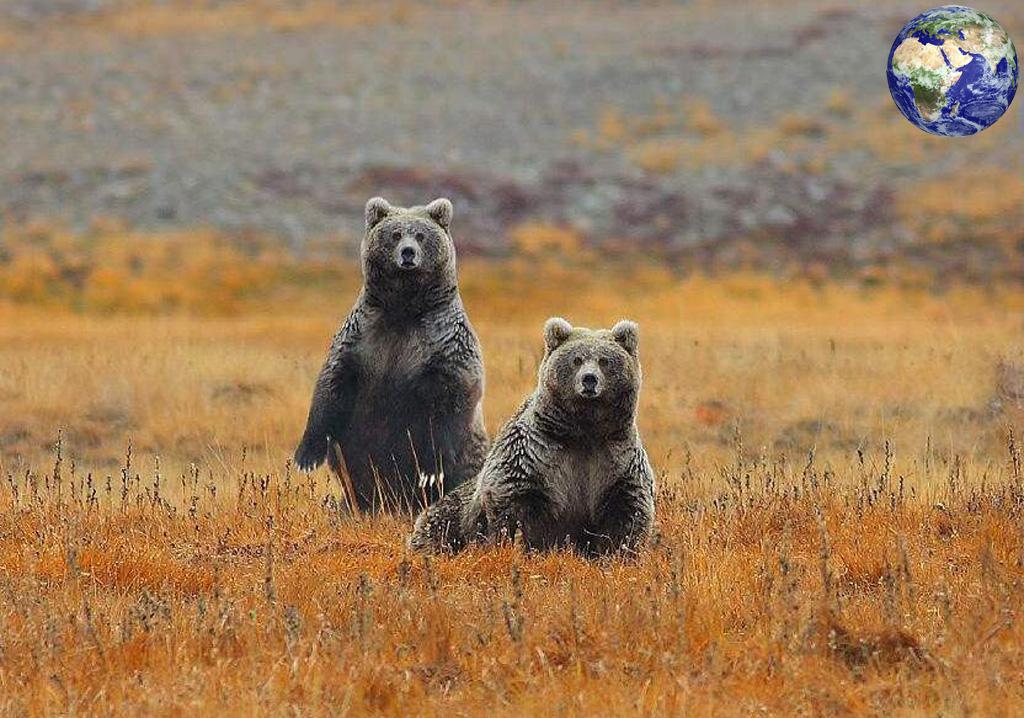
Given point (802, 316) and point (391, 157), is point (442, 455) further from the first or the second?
point (391, 157)

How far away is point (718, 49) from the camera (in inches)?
1934

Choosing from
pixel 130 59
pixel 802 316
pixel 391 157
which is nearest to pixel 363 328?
pixel 802 316

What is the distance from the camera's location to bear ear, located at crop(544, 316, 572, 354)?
338 inches

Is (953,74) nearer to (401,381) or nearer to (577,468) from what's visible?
(401,381)

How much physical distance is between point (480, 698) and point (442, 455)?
15.3 feet

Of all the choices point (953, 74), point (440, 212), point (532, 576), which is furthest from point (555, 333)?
point (953, 74)

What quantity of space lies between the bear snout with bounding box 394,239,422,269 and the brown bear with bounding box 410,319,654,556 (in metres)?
1.96

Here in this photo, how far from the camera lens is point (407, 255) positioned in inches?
401

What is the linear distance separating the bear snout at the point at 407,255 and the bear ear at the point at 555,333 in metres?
1.80

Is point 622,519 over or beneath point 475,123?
beneath

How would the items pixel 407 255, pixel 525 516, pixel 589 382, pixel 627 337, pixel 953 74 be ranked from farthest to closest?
pixel 953 74 < pixel 407 255 < pixel 627 337 < pixel 525 516 < pixel 589 382

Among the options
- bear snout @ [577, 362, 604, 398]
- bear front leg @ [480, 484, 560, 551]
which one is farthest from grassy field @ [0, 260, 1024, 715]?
bear snout @ [577, 362, 604, 398]

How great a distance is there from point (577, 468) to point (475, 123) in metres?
35.7

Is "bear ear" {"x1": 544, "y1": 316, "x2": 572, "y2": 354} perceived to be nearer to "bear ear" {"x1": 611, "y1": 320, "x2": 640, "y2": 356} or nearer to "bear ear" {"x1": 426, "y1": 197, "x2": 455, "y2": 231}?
"bear ear" {"x1": 611, "y1": 320, "x2": 640, "y2": 356}
